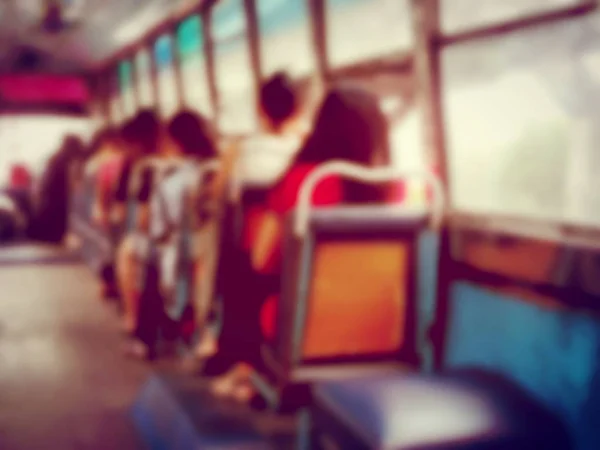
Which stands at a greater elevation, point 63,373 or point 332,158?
point 332,158

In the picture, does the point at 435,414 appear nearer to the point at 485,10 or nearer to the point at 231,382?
the point at 485,10

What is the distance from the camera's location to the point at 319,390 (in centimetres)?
259

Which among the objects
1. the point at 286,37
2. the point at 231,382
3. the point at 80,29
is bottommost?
the point at 231,382

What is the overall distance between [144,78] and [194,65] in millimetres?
3670

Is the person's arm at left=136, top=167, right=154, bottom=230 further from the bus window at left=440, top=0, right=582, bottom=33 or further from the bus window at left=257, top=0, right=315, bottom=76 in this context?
the bus window at left=440, top=0, right=582, bottom=33

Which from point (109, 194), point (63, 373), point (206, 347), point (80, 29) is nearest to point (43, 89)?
point (80, 29)

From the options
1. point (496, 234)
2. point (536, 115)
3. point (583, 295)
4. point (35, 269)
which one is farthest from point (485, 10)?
point (35, 269)

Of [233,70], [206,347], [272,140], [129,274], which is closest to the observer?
[272,140]

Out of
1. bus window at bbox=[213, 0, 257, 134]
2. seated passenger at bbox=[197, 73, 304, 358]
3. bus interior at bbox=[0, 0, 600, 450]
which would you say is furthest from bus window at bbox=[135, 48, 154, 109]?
seated passenger at bbox=[197, 73, 304, 358]

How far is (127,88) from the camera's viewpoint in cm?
1352

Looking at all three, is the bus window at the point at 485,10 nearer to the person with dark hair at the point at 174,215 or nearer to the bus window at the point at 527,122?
the bus window at the point at 527,122

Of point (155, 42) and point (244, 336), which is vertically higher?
point (155, 42)

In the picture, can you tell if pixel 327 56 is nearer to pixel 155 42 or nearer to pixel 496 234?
pixel 496 234

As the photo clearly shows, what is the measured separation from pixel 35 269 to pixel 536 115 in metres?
→ 7.65
